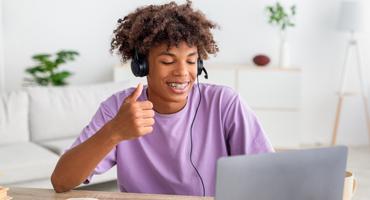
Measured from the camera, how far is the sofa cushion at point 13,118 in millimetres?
3885

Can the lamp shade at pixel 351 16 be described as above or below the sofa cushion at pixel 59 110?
above

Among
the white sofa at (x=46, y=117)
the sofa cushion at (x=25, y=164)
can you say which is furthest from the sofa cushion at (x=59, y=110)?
the sofa cushion at (x=25, y=164)

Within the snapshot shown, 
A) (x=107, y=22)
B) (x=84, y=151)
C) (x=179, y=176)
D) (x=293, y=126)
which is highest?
(x=107, y=22)

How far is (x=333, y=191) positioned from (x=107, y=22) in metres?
4.38

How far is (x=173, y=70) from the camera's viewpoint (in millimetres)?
1644

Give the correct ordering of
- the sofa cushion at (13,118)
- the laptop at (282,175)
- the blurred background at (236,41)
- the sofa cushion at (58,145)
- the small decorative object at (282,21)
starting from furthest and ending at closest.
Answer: the blurred background at (236,41)
the small decorative object at (282,21)
the sofa cushion at (13,118)
the sofa cushion at (58,145)
the laptop at (282,175)

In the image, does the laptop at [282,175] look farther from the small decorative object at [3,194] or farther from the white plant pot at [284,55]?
the white plant pot at [284,55]

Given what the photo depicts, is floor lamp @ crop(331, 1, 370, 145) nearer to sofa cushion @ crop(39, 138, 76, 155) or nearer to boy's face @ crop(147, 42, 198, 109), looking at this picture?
sofa cushion @ crop(39, 138, 76, 155)

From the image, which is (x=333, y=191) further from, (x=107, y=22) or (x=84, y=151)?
(x=107, y=22)

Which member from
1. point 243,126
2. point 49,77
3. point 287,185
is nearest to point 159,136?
point 243,126

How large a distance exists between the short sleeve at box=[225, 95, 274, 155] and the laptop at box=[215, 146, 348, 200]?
0.42 m

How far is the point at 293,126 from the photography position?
523cm

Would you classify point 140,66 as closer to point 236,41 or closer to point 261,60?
point 261,60

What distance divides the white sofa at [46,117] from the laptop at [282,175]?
253 centimetres
